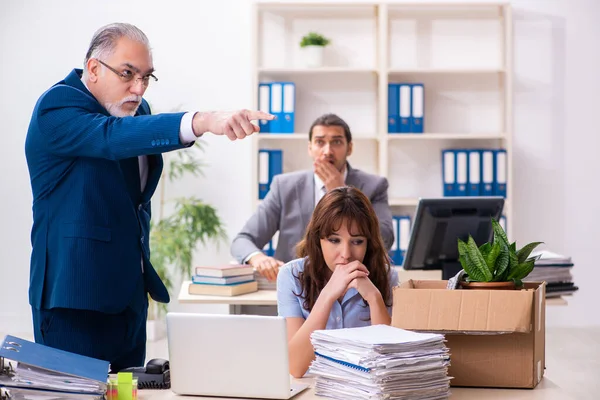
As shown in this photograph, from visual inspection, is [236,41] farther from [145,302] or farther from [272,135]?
[145,302]

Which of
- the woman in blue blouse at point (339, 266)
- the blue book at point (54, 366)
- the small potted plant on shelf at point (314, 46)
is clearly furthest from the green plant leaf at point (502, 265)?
the small potted plant on shelf at point (314, 46)

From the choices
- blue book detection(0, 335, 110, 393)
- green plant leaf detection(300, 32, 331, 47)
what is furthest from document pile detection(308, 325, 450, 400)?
green plant leaf detection(300, 32, 331, 47)

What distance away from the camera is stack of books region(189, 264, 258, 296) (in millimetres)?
3422

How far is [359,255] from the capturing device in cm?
253

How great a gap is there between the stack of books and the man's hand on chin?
2.24 ft

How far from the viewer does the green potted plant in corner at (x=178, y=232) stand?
5320 millimetres

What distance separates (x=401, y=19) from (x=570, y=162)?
5.13 feet

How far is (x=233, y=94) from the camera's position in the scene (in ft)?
19.1

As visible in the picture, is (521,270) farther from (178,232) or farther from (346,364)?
(178,232)

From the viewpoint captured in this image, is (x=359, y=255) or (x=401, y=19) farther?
(x=401, y=19)

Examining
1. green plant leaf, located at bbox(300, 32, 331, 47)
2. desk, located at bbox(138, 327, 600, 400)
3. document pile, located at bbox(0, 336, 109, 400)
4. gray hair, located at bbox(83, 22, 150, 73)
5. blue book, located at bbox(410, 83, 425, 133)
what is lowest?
desk, located at bbox(138, 327, 600, 400)

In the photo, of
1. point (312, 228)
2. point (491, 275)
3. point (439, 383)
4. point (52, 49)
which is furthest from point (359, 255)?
point (52, 49)

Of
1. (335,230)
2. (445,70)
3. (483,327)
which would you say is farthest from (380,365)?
(445,70)

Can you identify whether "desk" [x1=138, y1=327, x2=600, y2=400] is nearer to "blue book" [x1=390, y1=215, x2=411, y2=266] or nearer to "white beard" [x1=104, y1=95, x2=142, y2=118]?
"white beard" [x1=104, y1=95, x2=142, y2=118]
